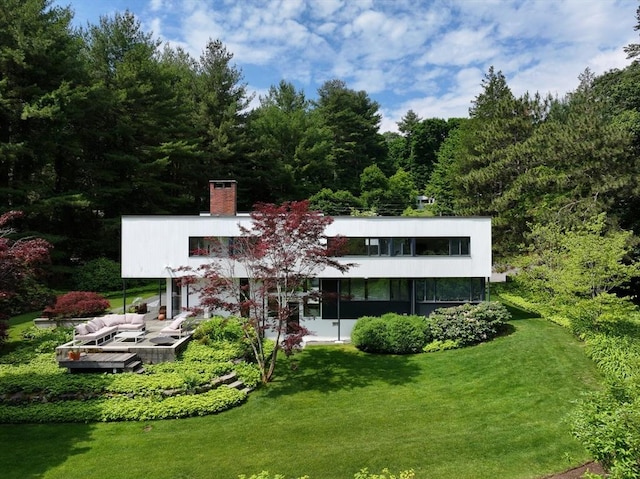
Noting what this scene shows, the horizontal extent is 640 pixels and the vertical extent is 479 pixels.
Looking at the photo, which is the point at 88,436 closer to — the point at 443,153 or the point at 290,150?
the point at 290,150

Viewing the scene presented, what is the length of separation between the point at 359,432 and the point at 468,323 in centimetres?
876

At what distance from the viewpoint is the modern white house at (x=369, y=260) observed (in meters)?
19.0

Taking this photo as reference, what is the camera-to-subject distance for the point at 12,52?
25016 mm

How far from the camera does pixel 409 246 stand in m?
19.6

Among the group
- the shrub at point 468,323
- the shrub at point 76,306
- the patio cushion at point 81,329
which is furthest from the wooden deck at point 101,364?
the shrub at point 468,323

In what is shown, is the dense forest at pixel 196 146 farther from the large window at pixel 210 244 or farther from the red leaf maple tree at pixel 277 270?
the red leaf maple tree at pixel 277 270

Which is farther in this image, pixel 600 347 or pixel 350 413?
pixel 600 347

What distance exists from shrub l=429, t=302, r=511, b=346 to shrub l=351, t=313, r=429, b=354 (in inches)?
29.7

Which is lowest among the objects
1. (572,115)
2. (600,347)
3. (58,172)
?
(600,347)

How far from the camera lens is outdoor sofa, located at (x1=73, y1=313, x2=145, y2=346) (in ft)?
47.9

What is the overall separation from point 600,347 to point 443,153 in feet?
157

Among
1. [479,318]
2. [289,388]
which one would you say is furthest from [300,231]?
[479,318]

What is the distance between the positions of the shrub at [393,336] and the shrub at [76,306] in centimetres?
1218

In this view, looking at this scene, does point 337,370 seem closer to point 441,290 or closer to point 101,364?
point 441,290
